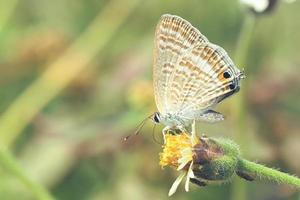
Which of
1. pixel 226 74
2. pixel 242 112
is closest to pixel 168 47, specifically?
pixel 226 74

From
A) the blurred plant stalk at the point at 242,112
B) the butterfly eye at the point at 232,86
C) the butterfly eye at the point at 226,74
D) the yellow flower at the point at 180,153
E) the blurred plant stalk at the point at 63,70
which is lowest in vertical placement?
the blurred plant stalk at the point at 242,112

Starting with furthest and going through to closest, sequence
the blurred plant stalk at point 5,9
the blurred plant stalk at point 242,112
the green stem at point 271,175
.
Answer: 1. the blurred plant stalk at point 5,9
2. the blurred plant stalk at point 242,112
3. the green stem at point 271,175

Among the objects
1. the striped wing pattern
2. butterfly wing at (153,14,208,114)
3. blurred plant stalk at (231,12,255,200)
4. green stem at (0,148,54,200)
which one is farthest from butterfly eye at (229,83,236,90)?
blurred plant stalk at (231,12,255,200)

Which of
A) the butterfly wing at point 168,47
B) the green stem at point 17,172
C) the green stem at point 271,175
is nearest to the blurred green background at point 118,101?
the green stem at point 17,172

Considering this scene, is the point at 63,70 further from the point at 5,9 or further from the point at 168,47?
the point at 168,47

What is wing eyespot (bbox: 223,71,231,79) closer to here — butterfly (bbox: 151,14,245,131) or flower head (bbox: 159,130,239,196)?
butterfly (bbox: 151,14,245,131)

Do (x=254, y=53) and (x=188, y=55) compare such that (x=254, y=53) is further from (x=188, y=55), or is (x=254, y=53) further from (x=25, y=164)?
(x=188, y=55)

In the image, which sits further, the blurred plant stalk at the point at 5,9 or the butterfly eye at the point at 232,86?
the blurred plant stalk at the point at 5,9

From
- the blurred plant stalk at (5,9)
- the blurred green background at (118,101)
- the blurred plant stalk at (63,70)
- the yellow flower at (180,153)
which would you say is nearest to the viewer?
the yellow flower at (180,153)

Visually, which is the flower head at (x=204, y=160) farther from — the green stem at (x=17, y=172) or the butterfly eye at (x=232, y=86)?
the green stem at (x=17, y=172)

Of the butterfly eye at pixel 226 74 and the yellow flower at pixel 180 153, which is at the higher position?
the butterfly eye at pixel 226 74
